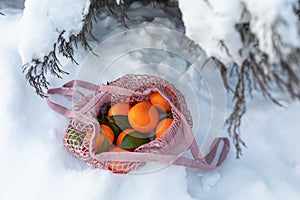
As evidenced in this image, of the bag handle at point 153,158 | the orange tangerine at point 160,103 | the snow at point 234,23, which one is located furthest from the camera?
the orange tangerine at point 160,103

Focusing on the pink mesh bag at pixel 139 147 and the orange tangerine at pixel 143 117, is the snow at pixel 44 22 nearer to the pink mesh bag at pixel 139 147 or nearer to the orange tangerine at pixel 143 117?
the pink mesh bag at pixel 139 147

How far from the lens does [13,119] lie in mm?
1221

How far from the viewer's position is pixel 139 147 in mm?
1074

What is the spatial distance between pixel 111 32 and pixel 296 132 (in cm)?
83

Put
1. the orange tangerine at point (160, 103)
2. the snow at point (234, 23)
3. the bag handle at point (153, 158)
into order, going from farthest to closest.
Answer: the orange tangerine at point (160, 103)
the bag handle at point (153, 158)
the snow at point (234, 23)

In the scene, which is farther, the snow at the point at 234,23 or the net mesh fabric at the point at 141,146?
the net mesh fabric at the point at 141,146

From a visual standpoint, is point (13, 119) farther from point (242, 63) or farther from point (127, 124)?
point (242, 63)

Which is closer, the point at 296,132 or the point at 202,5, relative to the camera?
the point at 202,5

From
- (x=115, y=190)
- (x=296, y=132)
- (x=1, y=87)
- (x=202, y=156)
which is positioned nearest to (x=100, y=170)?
(x=115, y=190)

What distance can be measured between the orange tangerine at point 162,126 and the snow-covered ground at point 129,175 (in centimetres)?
11

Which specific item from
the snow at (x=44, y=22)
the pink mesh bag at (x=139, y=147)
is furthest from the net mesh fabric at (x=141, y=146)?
the snow at (x=44, y=22)

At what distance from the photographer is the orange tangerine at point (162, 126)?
3.68 ft

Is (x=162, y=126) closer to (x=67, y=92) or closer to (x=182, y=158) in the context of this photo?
(x=182, y=158)

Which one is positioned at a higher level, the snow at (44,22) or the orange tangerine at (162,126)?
the snow at (44,22)
